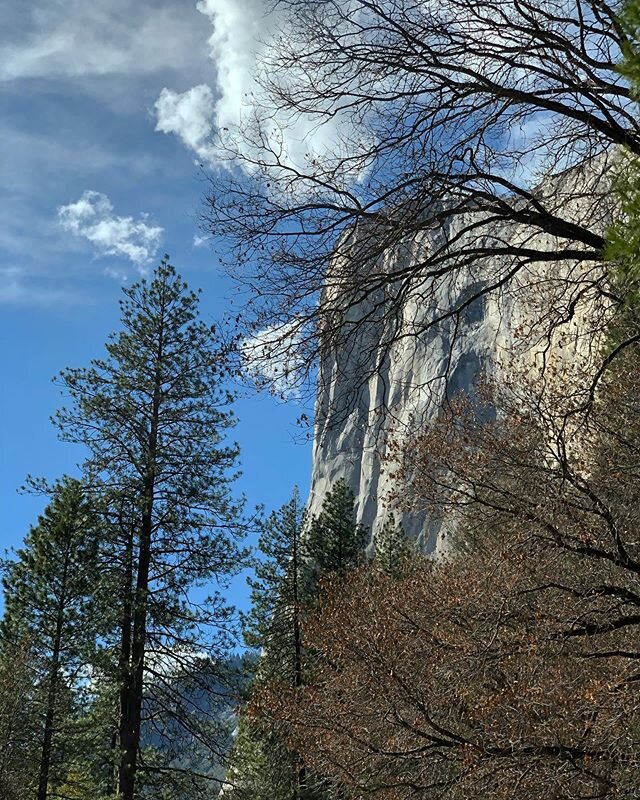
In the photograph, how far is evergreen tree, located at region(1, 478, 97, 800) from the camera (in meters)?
17.8

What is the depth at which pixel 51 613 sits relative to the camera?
18922 mm

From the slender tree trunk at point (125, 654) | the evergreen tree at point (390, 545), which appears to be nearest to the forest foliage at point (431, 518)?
the slender tree trunk at point (125, 654)

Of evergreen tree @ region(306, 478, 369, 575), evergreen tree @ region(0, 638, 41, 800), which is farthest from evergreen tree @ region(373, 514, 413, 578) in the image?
evergreen tree @ region(0, 638, 41, 800)

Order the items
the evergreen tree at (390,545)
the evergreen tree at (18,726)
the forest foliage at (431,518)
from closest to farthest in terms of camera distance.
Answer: the forest foliage at (431,518), the evergreen tree at (18,726), the evergreen tree at (390,545)

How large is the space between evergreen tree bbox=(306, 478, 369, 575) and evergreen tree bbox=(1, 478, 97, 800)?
27.8 feet

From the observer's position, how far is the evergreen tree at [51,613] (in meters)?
17.8

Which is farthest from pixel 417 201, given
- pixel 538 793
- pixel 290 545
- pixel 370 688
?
pixel 290 545

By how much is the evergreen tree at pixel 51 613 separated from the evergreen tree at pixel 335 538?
27.8ft

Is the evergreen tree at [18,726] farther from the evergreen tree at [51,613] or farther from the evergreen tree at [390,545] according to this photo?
the evergreen tree at [390,545]

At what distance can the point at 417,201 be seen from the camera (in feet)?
16.8

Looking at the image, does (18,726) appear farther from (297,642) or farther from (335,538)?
(335,538)

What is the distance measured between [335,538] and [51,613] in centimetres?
984

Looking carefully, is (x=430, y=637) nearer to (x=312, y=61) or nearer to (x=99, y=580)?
(x=99, y=580)

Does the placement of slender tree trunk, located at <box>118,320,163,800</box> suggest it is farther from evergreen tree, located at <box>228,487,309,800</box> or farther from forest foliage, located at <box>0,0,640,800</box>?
evergreen tree, located at <box>228,487,309,800</box>
